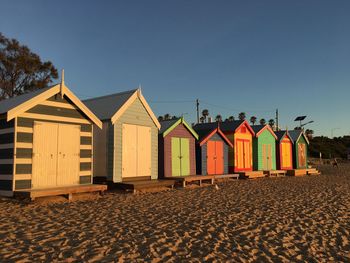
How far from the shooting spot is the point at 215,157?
19.9 metres

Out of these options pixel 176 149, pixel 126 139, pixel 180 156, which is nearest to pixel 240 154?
pixel 180 156

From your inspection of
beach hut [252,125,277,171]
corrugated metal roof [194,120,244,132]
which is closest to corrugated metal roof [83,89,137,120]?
corrugated metal roof [194,120,244,132]

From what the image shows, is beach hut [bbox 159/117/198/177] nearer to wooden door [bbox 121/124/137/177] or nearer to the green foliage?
wooden door [bbox 121/124/137/177]

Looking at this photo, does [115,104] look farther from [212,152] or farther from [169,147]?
[212,152]

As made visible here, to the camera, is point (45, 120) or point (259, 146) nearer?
point (45, 120)

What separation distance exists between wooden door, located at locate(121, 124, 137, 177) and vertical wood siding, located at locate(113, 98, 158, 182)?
7.6 inches

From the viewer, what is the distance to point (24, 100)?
10852 millimetres

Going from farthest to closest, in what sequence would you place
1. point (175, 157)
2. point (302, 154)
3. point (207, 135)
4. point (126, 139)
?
point (302, 154)
point (207, 135)
point (175, 157)
point (126, 139)

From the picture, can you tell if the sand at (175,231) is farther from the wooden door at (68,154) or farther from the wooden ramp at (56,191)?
the wooden door at (68,154)

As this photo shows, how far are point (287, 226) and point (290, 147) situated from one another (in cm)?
2174

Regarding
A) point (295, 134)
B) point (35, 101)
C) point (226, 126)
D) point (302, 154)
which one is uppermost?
point (226, 126)

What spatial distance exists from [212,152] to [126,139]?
708cm

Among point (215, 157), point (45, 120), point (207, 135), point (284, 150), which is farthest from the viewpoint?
point (284, 150)

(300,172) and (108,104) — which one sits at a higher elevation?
(108,104)
